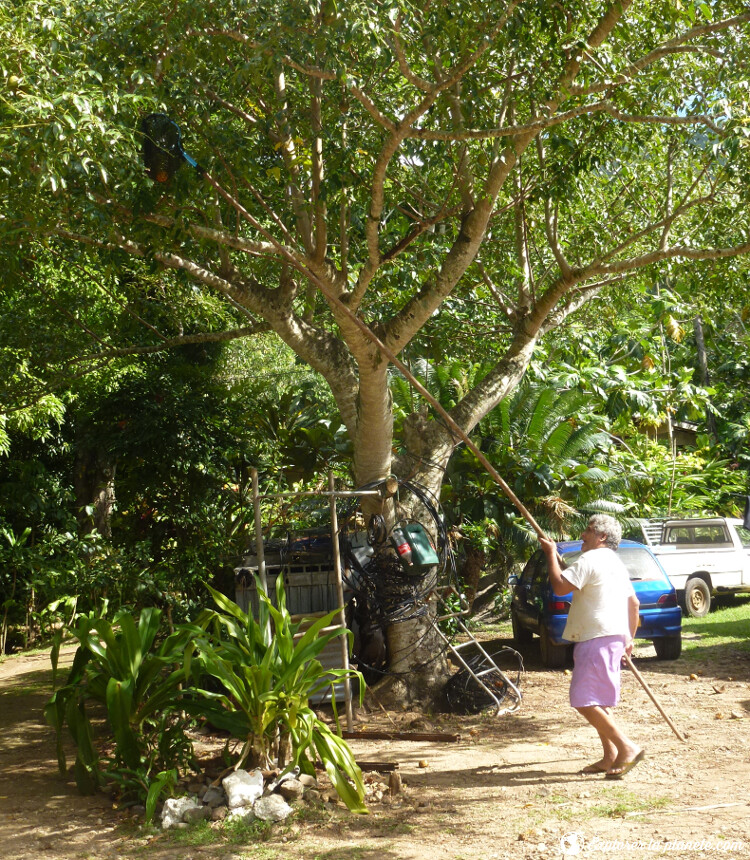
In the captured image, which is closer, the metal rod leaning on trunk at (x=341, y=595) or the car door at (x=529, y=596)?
the metal rod leaning on trunk at (x=341, y=595)

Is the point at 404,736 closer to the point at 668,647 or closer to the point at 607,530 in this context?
the point at 607,530

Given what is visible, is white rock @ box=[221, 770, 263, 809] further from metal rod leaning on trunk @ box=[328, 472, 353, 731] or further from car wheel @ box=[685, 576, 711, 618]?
car wheel @ box=[685, 576, 711, 618]

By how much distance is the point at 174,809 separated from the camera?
5691 mm

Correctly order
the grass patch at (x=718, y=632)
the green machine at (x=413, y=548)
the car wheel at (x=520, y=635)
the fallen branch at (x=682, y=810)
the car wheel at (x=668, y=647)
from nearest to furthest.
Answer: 1. the fallen branch at (x=682, y=810)
2. the green machine at (x=413, y=548)
3. the car wheel at (x=668, y=647)
4. the grass patch at (x=718, y=632)
5. the car wheel at (x=520, y=635)

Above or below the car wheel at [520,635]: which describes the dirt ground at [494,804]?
below

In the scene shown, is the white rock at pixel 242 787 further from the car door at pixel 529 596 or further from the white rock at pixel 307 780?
the car door at pixel 529 596

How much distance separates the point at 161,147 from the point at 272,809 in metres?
5.15

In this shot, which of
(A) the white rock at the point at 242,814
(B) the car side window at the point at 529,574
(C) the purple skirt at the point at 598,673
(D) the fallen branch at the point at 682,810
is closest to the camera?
(D) the fallen branch at the point at 682,810

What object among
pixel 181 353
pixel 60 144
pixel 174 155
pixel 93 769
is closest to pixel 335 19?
pixel 174 155

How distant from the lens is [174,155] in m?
7.50

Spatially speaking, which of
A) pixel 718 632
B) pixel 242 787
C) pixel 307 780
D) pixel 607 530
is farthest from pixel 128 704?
pixel 718 632

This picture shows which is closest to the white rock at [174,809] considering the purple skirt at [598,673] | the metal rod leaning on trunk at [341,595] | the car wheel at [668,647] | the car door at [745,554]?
the metal rod leaning on trunk at [341,595]

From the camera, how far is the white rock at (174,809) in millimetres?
5625

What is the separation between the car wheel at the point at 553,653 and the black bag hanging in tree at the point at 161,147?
6.70m
